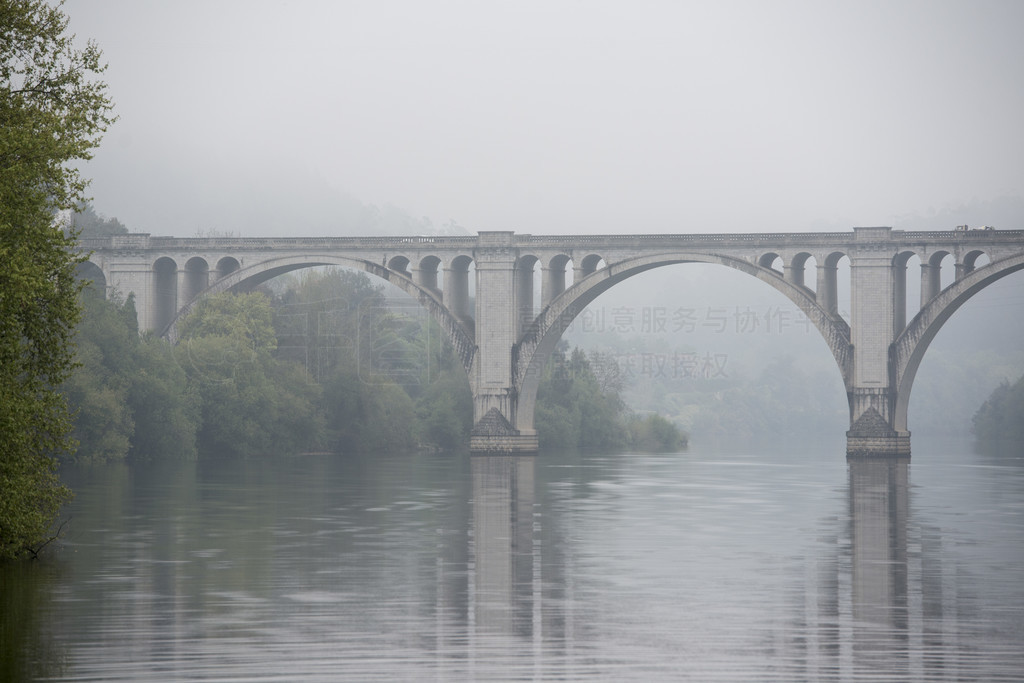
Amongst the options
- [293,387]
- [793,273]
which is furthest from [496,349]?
[793,273]

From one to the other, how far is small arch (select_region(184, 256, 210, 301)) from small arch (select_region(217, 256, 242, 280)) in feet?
2.50

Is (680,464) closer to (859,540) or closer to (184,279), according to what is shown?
(184,279)

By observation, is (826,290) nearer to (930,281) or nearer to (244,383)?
(930,281)

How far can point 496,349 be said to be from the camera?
270ft

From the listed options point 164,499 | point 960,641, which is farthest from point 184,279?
point 960,641

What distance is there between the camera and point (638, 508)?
4081 cm

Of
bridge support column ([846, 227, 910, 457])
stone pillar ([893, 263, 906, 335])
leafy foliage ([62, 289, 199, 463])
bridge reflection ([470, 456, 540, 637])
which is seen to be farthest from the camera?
stone pillar ([893, 263, 906, 335])

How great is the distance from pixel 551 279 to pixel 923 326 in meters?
21.1

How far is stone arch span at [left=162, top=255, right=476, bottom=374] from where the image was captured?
276ft

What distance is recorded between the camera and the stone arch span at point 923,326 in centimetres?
7662

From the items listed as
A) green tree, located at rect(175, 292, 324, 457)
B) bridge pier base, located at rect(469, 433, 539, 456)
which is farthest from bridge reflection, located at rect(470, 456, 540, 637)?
green tree, located at rect(175, 292, 324, 457)

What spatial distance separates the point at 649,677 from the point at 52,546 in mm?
16057

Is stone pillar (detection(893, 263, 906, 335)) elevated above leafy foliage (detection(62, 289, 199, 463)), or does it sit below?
above

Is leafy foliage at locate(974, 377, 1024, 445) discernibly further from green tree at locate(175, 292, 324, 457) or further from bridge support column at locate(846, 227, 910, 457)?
green tree at locate(175, 292, 324, 457)
